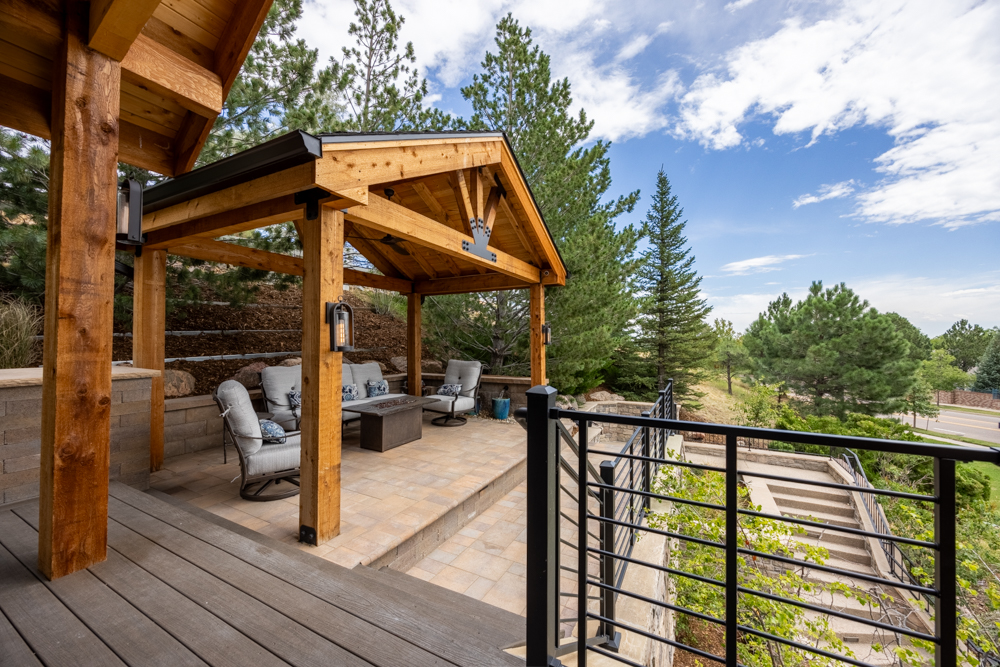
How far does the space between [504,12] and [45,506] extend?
349 inches

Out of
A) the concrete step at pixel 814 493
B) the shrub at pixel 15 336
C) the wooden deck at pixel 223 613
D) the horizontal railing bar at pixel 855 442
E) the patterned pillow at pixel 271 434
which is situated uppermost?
the shrub at pixel 15 336

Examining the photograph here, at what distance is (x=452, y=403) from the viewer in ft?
20.4

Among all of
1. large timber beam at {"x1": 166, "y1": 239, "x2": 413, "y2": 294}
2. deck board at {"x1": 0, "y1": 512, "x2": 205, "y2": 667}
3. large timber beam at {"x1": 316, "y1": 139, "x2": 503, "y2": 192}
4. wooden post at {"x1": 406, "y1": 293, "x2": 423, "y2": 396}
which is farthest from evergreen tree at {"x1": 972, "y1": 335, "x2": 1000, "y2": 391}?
deck board at {"x1": 0, "y1": 512, "x2": 205, "y2": 667}

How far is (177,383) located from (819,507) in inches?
444

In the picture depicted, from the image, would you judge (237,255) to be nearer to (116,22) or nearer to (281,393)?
(281,393)

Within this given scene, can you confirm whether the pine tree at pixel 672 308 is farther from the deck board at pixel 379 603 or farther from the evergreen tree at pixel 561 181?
the deck board at pixel 379 603

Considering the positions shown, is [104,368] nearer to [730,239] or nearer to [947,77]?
[947,77]

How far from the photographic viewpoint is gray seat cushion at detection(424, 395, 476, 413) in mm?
6172

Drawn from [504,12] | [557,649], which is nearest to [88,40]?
[557,649]

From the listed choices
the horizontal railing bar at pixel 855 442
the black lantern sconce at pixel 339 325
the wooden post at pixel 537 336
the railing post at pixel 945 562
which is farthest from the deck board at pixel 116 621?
the wooden post at pixel 537 336

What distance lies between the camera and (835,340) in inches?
540

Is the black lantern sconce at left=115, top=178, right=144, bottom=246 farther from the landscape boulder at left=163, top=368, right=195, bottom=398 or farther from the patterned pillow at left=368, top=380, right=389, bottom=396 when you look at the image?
the patterned pillow at left=368, top=380, right=389, bottom=396

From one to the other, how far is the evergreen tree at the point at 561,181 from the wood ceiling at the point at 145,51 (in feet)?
17.4

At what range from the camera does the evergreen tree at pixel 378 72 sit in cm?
770
